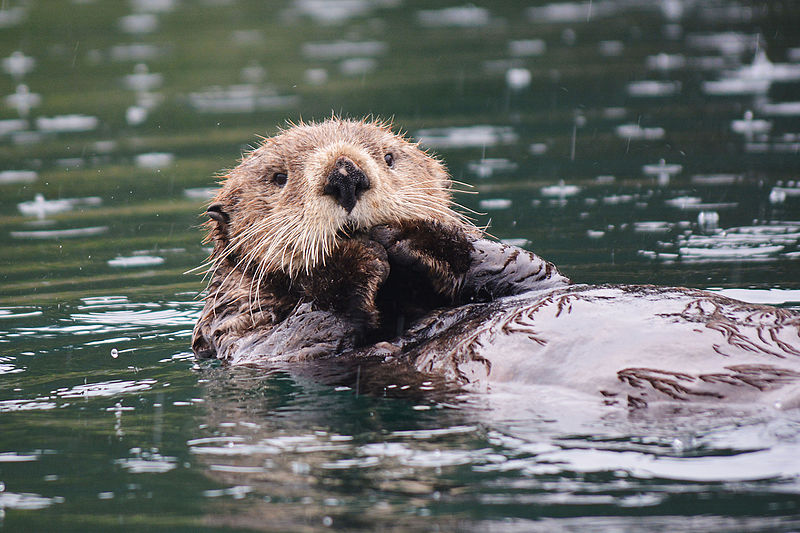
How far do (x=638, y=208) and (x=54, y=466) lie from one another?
5.55 meters

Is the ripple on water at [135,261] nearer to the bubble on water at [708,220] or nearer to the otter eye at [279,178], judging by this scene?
the otter eye at [279,178]

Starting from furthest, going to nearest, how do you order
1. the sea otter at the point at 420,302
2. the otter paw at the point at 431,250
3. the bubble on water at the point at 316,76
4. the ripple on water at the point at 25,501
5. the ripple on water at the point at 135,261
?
the bubble on water at the point at 316,76 < the ripple on water at the point at 135,261 < the otter paw at the point at 431,250 < the sea otter at the point at 420,302 < the ripple on water at the point at 25,501

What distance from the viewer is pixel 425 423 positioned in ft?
13.1

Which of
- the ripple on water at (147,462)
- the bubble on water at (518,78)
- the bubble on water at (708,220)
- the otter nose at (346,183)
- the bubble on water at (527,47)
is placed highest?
the bubble on water at (527,47)

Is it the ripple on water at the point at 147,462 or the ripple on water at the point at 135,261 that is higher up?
the ripple on water at the point at 135,261

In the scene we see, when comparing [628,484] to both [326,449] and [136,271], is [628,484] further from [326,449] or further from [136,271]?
[136,271]

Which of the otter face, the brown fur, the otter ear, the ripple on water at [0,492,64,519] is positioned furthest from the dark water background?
the otter ear

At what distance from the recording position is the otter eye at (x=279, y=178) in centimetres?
520

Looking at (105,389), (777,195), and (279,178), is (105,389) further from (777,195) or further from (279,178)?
(777,195)

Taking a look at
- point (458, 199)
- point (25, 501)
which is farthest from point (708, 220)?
point (25, 501)

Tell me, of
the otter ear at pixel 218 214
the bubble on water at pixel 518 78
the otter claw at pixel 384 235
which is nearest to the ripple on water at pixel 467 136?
the bubble on water at pixel 518 78

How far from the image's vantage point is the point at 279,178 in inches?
205

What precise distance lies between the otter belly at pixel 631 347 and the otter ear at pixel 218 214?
136 centimetres

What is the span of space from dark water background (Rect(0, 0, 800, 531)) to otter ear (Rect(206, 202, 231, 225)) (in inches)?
29.4
